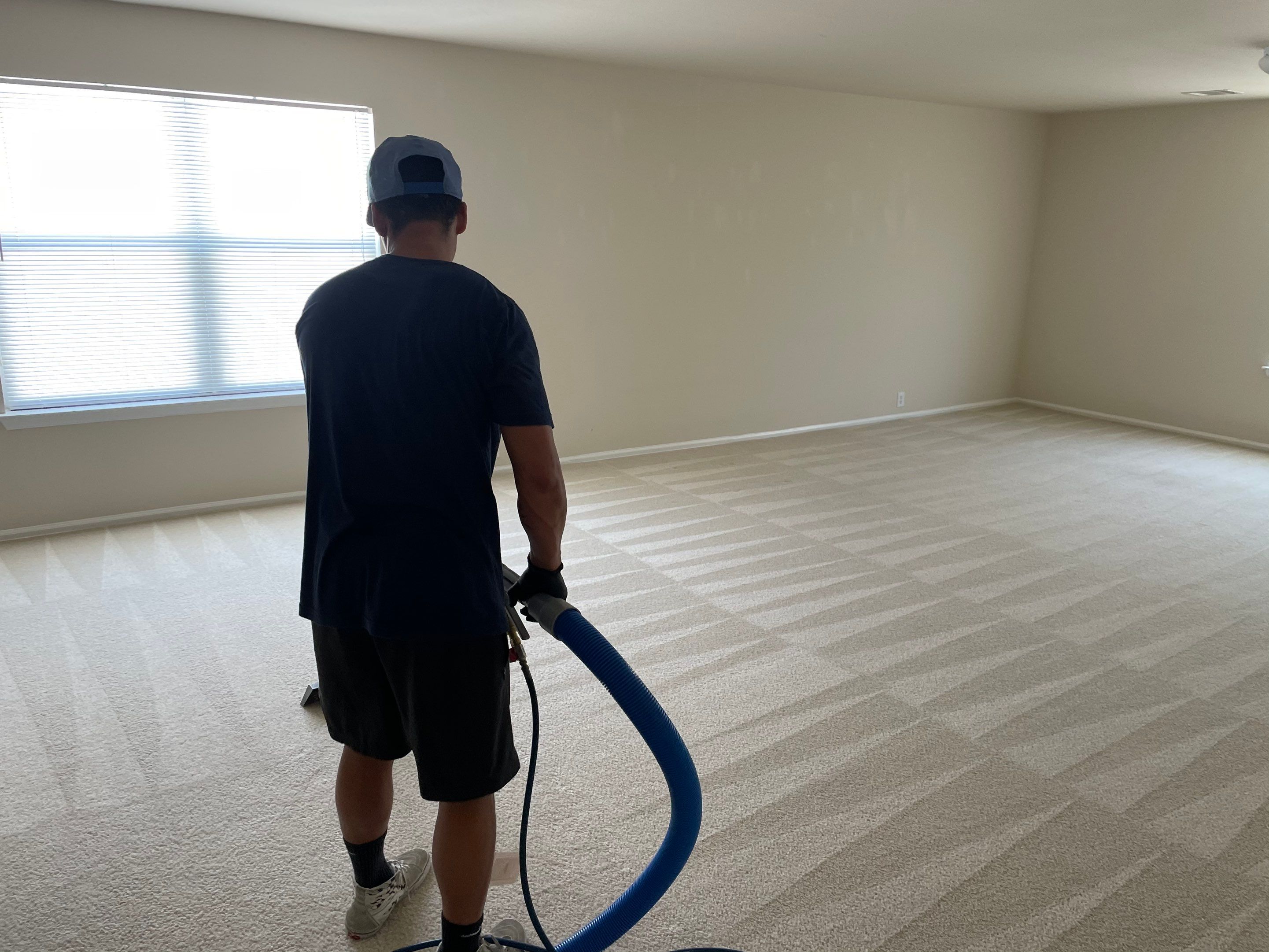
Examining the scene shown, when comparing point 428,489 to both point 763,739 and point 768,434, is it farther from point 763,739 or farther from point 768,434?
point 768,434

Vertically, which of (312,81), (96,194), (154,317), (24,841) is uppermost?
(312,81)

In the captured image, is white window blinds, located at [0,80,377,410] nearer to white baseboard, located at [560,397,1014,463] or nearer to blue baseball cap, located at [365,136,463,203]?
white baseboard, located at [560,397,1014,463]

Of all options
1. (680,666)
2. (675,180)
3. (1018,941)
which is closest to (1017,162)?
(675,180)

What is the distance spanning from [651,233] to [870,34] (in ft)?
5.59

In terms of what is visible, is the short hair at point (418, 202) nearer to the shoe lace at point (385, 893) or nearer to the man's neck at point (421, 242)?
the man's neck at point (421, 242)

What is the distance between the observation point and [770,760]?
7.62 ft

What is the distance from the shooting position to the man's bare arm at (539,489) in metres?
1.34

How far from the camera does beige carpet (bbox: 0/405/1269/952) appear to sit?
1.79m

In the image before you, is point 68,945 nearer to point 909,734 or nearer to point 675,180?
point 909,734

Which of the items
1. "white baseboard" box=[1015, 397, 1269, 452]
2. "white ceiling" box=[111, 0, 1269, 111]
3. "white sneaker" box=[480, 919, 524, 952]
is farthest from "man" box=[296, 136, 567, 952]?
"white baseboard" box=[1015, 397, 1269, 452]

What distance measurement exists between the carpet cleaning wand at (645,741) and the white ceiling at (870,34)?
303cm

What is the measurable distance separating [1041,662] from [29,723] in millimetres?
3055

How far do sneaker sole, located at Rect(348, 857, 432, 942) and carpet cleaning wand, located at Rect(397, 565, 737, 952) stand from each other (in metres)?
0.34

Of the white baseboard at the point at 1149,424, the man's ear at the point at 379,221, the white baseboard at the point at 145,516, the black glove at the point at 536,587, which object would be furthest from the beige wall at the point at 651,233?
the black glove at the point at 536,587
